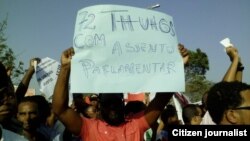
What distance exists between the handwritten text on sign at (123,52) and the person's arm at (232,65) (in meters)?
0.70

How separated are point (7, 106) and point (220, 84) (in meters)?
1.33

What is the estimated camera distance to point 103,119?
3.30m

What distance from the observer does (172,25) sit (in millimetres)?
3393

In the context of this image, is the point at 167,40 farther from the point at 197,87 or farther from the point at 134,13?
the point at 197,87

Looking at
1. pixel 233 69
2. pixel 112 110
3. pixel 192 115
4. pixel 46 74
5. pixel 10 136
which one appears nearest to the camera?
pixel 10 136

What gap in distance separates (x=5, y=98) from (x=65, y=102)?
63 cm

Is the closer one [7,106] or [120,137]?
[7,106]

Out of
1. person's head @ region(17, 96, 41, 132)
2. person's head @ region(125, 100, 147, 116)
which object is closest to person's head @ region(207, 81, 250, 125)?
person's head @ region(17, 96, 41, 132)

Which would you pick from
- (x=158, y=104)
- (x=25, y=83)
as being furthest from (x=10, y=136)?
(x=25, y=83)

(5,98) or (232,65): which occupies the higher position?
(232,65)

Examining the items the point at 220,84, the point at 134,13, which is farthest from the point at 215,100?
the point at 134,13

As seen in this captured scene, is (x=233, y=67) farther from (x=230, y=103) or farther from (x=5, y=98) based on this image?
(x=5, y=98)

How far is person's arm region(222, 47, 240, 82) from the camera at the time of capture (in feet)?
12.4

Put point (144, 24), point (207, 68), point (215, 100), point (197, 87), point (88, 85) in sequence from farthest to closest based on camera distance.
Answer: point (207, 68), point (197, 87), point (144, 24), point (88, 85), point (215, 100)
